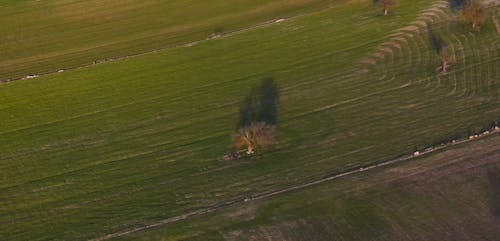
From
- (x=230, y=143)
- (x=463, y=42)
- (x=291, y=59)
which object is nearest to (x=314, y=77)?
(x=291, y=59)

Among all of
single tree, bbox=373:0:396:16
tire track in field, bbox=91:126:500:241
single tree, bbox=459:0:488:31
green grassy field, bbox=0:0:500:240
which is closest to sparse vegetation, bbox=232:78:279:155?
green grassy field, bbox=0:0:500:240

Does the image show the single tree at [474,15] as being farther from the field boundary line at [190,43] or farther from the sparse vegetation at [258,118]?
the sparse vegetation at [258,118]

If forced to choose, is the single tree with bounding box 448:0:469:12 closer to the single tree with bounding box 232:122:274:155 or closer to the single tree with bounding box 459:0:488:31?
the single tree with bounding box 459:0:488:31

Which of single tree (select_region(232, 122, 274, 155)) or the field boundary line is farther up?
the field boundary line

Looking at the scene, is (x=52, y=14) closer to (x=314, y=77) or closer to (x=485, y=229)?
(x=314, y=77)

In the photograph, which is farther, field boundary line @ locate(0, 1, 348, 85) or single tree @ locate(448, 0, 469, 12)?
single tree @ locate(448, 0, 469, 12)

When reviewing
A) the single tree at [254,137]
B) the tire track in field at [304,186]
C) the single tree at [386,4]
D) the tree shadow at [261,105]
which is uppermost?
the single tree at [386,4]

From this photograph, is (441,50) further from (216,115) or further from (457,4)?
(216,115)

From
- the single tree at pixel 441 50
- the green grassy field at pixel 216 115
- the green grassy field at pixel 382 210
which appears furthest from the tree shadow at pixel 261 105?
the single tree at pixel 441 50
